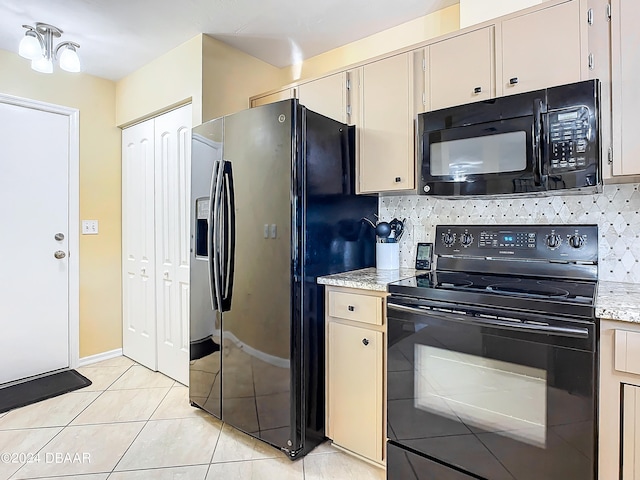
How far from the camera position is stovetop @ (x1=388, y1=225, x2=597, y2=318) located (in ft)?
4.43

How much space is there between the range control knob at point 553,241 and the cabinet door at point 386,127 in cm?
70

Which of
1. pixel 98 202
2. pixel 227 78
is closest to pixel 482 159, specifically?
pixel 227 78

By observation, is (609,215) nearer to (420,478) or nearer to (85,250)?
(420,478)

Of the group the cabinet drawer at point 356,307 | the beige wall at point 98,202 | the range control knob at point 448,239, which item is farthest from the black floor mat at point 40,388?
the range control knob at point 448,239

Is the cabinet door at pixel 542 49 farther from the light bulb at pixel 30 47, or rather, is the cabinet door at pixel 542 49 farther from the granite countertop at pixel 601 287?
the light bulb at pixel 30 47

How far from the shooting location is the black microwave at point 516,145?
57.7 inches

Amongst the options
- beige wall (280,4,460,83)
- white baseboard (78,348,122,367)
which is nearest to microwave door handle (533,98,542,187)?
beige wall (280,4,460,83)

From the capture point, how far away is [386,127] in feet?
6.67

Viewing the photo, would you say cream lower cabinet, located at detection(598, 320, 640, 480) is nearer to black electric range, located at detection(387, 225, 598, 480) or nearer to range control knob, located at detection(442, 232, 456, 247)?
black electric range, located at detection(387, 225, 598, 480)

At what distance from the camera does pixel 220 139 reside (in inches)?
81.5

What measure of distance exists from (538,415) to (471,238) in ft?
3.14

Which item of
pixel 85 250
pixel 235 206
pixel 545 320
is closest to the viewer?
→ pixel 545 320

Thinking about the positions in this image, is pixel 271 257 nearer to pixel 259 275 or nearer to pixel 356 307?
pixel 259 275

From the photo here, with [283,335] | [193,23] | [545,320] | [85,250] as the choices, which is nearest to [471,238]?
[545,320]
